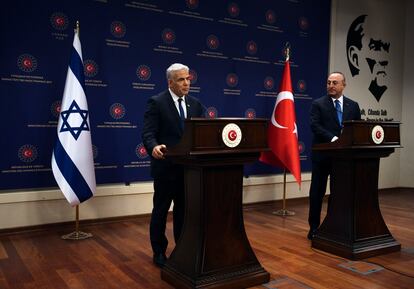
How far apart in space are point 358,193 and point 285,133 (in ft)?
5.36

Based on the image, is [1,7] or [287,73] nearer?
[1,7]

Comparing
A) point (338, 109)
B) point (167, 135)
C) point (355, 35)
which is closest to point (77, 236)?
point (167, 135)

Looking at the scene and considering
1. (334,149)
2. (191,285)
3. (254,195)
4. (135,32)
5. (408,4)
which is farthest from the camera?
(408,4)

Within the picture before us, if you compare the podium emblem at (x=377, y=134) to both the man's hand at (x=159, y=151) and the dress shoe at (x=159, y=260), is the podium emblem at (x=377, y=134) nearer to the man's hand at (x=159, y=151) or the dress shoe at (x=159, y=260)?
the man's hand at (x=159, y=151)

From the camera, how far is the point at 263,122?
251 cm

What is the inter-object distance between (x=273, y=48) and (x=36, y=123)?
3138mm

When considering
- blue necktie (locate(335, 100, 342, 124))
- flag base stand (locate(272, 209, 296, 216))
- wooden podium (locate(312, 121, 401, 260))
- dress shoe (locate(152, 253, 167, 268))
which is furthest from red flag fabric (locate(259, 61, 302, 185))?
dress shoe (locate(152, 253, 167, 268))

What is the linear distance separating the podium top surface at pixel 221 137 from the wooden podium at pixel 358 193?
98 centimetres

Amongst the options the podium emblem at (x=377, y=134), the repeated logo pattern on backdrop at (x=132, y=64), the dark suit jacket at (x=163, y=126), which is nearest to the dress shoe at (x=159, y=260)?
the dark suit jacket at (x=163, y=126)

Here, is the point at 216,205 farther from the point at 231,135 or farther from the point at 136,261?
the point at 136,261

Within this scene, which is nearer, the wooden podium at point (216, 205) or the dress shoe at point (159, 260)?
the wooden podium at point (216, 205)

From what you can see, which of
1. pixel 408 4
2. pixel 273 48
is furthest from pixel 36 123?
pixel 408 4

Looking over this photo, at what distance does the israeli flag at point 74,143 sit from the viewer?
3.67 metres

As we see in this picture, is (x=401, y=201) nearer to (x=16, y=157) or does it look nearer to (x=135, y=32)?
(x=135, y=32)
